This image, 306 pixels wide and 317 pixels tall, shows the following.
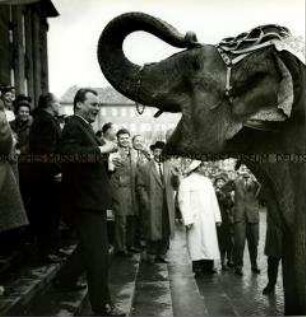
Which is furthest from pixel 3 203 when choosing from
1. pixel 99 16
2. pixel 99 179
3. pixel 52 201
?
pixel 52 201

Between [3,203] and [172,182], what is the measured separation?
13.4ft

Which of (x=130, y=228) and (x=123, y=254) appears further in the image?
(x=130, y=228)

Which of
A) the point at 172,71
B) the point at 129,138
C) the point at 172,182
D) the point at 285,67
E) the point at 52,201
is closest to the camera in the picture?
the point at 285,67

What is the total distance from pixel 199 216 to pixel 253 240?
1.91 feet

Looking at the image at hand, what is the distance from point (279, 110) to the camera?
1293mm

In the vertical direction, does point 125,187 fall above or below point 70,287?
above

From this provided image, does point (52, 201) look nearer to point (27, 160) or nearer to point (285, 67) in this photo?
point (27, 160)

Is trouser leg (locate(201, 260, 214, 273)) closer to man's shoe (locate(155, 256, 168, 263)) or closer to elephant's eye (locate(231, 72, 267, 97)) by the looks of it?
man's shoe (locate(155, 256, 168, 263))

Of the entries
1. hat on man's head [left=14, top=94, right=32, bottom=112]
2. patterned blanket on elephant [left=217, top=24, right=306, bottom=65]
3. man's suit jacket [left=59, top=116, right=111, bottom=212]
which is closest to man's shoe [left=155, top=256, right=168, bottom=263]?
hat on man's head [left=14, top=94, right=32, bottom=112]

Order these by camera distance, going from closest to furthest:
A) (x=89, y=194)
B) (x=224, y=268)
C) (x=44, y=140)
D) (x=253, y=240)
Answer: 1. (x=89, y=194)
2. (x=44, y=140)
3. (x=253, y=240)
4. (x=224, y=268)

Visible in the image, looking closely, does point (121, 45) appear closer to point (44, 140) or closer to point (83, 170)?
point (83, 170)

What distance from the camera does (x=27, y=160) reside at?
4.39m

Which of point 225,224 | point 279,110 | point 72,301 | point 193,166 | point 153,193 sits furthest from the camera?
point 153,193

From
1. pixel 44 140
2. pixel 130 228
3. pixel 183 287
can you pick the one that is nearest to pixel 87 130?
pixel 44 140
